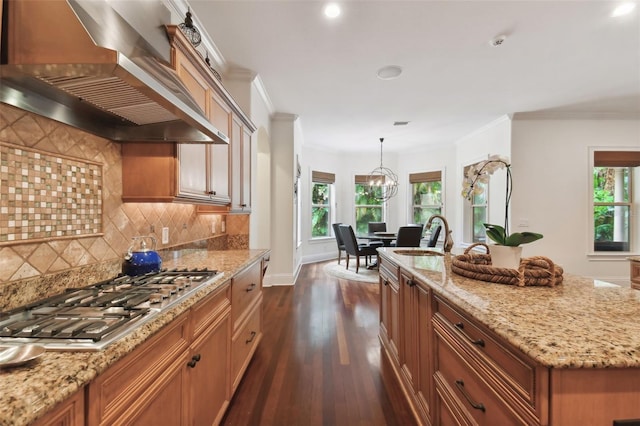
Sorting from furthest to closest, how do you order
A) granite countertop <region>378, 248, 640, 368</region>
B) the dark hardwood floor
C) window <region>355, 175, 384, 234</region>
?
window <region>355, 175, 384, 234</region> → the dark hardwood floor → granite countertop <region>378, 248, 640, 368</region>

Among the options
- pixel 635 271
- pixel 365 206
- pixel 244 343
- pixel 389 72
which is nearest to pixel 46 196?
pixel 244 343

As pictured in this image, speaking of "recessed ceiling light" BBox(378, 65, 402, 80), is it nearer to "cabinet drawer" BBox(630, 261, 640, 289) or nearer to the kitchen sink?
the kitchen sink

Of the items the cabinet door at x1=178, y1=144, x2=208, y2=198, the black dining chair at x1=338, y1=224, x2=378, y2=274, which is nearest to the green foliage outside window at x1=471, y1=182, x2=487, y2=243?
the black dining chair at x1=338, y1=224, x2=378, y2=274

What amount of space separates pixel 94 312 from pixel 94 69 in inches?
31.6

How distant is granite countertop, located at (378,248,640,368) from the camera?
27.0 inches

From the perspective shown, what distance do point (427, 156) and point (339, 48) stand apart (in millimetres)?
5121

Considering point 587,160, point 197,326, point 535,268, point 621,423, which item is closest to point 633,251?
point 587,160

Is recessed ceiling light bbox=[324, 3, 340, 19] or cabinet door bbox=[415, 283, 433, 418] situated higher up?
recessed ceiling light bbox=[324, 3, 340, 19]

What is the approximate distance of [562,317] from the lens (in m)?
0.90

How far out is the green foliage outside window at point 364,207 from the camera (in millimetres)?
7754

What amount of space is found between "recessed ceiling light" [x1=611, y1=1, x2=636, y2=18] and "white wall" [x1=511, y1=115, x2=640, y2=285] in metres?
2.34

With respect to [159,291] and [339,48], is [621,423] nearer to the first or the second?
[159,291]

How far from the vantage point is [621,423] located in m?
0.70

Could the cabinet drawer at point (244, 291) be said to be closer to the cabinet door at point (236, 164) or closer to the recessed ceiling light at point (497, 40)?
the cabinet door at point (236, 164)
